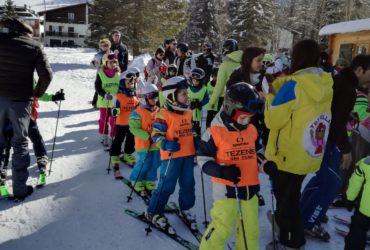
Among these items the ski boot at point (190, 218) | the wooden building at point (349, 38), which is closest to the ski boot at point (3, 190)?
the ski boot at point (190, 218)

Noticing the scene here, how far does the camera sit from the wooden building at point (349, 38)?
12.0 meters

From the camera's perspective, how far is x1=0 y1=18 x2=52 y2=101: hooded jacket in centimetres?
442

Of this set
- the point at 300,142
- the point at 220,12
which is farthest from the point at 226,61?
the point at 220,12

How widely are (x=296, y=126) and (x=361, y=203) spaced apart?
3.22 ft

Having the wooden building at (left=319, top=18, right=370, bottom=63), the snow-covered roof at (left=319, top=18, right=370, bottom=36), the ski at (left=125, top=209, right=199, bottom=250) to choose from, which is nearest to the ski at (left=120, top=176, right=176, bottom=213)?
the ski at (left=125, top=209, right=199, bottom=250)

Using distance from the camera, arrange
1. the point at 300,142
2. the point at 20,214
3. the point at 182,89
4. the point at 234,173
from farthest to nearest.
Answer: the point at 20,214 → the point at 182,89 → the point at 300,142 → the point at 234,173

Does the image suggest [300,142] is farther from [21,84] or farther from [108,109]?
[108,109]

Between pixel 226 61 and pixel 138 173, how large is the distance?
7.50ft

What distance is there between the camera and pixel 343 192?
5.22m

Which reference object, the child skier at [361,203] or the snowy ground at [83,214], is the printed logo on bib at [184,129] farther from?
the child skier at [361,203]

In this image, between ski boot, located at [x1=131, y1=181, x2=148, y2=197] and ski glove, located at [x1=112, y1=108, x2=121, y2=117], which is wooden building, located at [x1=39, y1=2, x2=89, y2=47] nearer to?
ski glove, located at [x1=112, y1=108, x2=121, y2=117]

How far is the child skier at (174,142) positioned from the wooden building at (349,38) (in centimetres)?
948

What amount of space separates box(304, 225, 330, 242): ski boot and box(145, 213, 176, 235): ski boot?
1592 mm

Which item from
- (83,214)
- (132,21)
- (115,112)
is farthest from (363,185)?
(132,21)
